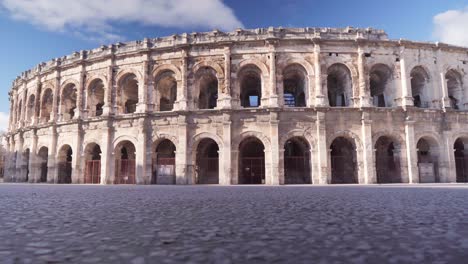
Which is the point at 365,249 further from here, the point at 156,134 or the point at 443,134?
the point at 443,134

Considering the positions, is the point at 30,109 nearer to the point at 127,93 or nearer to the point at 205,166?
the point at 127,93

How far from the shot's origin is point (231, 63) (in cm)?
1722

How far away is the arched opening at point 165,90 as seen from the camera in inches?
719

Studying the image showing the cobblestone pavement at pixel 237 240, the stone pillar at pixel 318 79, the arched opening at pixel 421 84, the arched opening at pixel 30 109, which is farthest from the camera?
the arched opening at pixel 30 109

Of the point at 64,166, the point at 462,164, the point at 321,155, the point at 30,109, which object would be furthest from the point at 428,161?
the point at 30,109

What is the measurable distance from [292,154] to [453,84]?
11.5 meters

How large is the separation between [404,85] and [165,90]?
48.8 feet

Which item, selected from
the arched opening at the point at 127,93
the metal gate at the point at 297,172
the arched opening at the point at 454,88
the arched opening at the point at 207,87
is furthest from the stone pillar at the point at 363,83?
the arched opening at the point at 127,93

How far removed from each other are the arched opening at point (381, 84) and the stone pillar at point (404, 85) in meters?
0.67

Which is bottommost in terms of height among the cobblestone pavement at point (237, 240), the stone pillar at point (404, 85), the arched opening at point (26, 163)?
the cobblestone pavement at point (237, 240)

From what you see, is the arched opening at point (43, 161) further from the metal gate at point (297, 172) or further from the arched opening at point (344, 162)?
the arched opening at point (344, 162)

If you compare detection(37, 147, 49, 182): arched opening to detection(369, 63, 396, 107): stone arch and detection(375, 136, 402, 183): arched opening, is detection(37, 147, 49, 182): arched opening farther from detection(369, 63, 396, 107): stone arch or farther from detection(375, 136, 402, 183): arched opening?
detection(369, 63, 396, 107): stone arch

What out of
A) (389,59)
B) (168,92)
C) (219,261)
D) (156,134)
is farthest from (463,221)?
(168,92)

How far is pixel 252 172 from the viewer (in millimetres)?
18047
